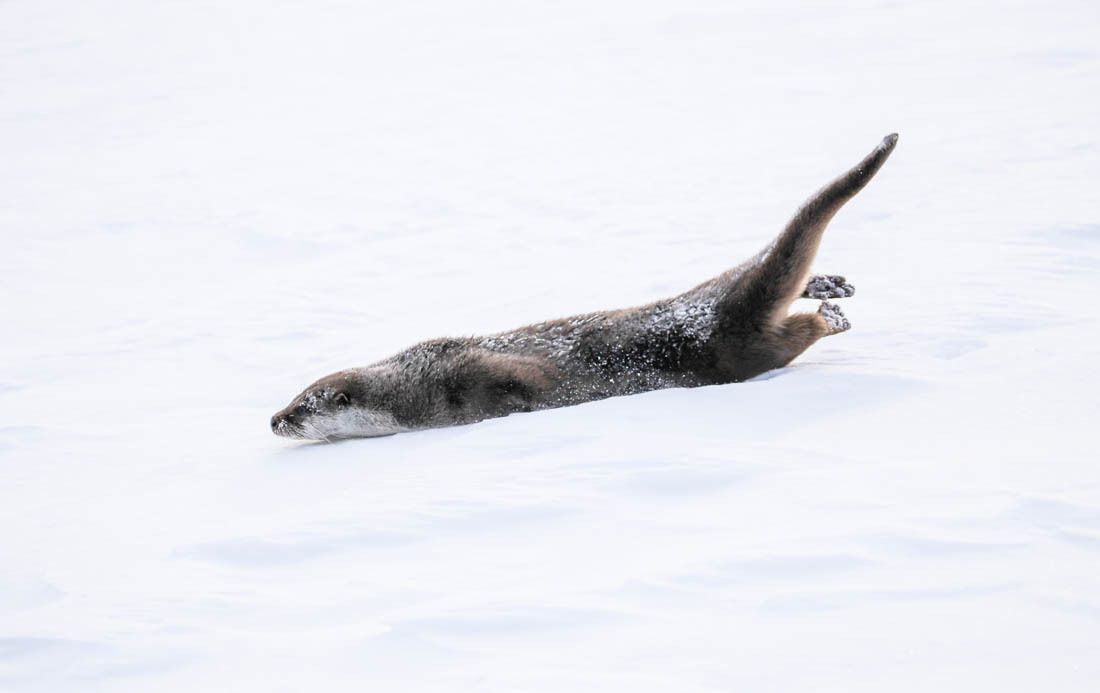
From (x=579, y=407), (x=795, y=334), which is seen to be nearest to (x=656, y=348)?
Result: (x=579, y=407)

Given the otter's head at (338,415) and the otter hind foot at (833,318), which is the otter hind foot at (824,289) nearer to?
the otter hind foot at (833,318)

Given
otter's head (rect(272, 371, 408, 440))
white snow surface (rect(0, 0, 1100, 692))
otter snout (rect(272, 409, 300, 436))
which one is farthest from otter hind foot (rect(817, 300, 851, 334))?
otter snout (rect(272, 409, 300, 436))

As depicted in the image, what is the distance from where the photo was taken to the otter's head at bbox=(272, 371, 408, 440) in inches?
244

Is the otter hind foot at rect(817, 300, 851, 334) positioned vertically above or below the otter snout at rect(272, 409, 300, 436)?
above

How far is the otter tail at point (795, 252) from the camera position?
215 inches

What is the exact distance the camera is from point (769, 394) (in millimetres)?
5375

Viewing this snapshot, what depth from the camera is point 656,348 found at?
19.1 feet

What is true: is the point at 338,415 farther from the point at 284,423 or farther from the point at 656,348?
the point at 656,348

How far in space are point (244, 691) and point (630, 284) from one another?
7.12 metres

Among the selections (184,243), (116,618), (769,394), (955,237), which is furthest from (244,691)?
(184,243)

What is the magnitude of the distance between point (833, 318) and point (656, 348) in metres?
1.05

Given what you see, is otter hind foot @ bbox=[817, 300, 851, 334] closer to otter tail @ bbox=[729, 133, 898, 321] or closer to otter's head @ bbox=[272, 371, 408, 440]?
otter tail @ bbox=[729, 133, 898, 321]

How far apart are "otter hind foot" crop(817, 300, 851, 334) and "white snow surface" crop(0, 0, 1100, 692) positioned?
0.27 m

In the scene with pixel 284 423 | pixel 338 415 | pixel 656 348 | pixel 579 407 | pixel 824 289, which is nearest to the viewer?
pixel 579 407
